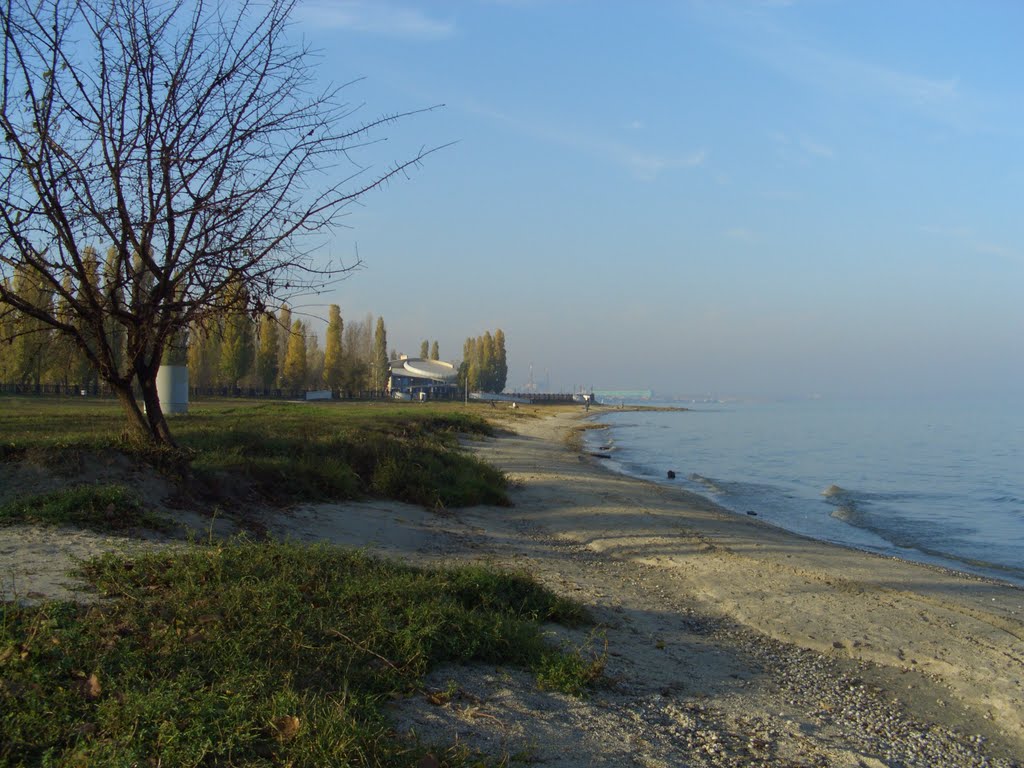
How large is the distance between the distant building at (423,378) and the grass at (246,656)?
356 ft

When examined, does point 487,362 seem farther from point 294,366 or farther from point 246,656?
point 246,656

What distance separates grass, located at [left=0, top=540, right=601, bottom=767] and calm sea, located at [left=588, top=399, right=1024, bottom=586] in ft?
40.8

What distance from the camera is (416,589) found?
6035 mm

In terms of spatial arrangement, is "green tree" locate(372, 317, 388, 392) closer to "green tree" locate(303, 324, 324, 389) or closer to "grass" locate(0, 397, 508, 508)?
"green tree" locate(303, 324, 324, 389)

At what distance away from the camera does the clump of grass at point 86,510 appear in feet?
25.5

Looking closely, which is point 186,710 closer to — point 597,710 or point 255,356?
point 597,710

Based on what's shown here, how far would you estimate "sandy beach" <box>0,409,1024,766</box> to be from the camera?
471cm

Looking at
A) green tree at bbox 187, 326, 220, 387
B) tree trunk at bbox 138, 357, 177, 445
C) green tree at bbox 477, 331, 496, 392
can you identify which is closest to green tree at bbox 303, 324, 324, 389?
green tree at bbox 187, 326, 220, 387

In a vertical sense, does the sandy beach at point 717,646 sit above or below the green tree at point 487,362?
below

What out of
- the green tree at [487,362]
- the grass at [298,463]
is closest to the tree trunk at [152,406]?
the grass at [298,463]

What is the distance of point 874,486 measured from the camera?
2973 centimetres

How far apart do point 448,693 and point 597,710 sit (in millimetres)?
951

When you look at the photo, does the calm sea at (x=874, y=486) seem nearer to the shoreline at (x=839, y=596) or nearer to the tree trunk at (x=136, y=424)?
the shoreline at (x=839, y=596)

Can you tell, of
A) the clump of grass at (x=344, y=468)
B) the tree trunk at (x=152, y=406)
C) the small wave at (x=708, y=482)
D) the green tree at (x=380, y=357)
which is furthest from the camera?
the green tree at (x=380, y=357)
